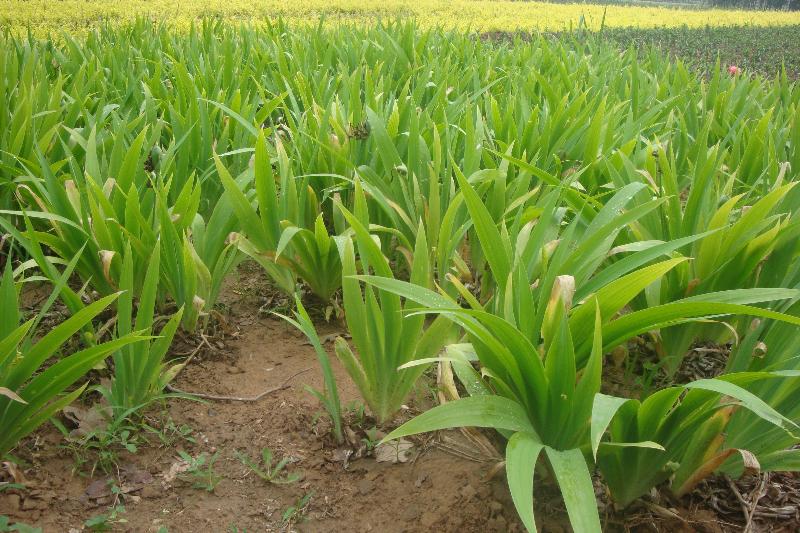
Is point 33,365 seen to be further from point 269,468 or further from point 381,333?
point 381,333

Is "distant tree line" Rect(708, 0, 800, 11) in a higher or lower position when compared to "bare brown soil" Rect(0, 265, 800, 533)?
higher

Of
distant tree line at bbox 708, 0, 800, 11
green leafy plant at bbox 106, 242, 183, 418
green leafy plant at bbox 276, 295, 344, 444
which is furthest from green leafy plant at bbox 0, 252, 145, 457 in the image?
distant tree line at bbox 708, 0, 800, 11

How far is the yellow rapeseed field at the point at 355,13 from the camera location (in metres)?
5.99

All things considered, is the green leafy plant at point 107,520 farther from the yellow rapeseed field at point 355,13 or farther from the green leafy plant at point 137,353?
the yellow rapeseed field at point 355,13

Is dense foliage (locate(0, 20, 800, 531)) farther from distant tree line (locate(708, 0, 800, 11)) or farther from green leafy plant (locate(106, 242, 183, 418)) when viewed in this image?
distant tree line (locate(708, 0, 800, 11))

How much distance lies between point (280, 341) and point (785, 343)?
3.58 feet

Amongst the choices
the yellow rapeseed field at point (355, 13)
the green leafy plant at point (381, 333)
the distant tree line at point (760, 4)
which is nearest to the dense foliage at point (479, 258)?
the green leafy plant at point (381, 333)

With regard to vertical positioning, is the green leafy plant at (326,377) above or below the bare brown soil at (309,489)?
above

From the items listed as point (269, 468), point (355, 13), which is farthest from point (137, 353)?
point (355, 13)

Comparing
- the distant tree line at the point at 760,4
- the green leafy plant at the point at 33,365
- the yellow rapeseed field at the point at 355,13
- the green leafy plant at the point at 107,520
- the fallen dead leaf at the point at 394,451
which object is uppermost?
the yellow rapeseed field at the point at 355,13

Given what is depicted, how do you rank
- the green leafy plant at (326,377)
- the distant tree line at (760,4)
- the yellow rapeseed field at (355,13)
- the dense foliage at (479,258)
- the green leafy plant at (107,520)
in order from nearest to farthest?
the dense foliage at (479,258) < the green leafy plant at (107,520) < the green leafy plant at (326,377) < the yellow rapeseed field at (355,13) < the distant tree line at (760,4)

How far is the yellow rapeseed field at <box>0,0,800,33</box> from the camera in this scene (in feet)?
19.7

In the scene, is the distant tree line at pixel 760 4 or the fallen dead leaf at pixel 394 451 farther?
the distant tree line at pixel 760 4

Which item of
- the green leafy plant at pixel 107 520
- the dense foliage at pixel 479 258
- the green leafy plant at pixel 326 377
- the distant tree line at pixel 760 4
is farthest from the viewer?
the distant tree line at pixel 760 4
